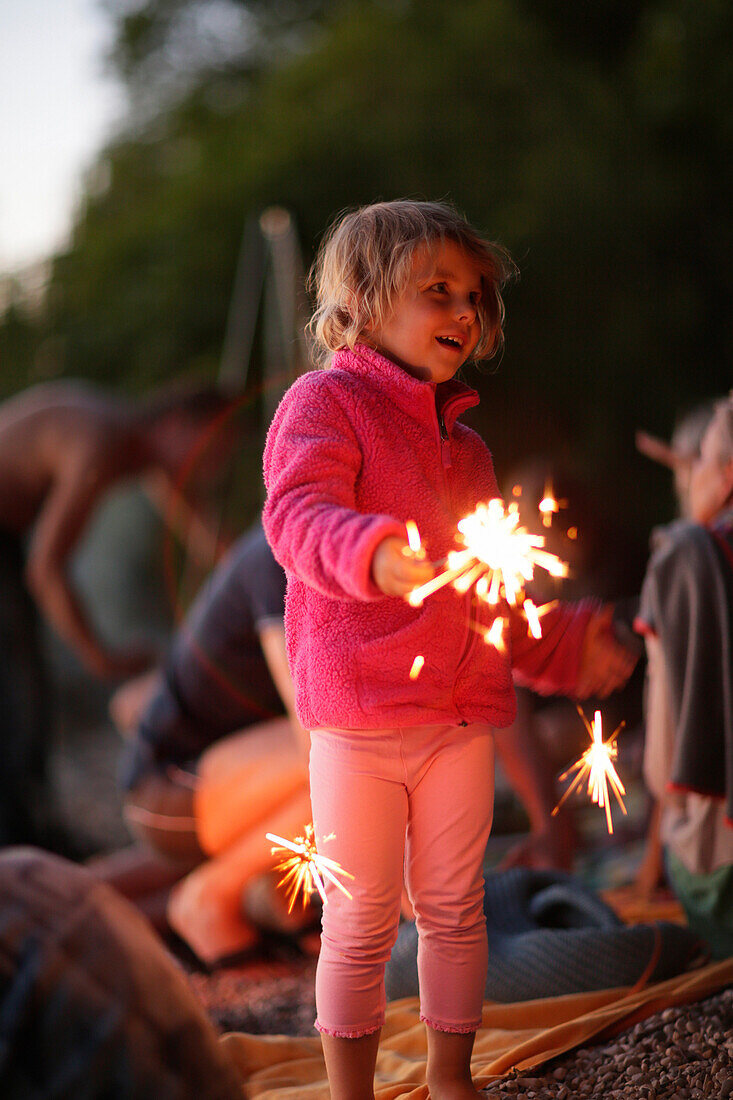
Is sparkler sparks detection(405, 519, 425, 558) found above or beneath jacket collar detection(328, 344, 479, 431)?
beneath

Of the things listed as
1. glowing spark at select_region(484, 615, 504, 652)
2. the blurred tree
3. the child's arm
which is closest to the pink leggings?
glowing spark at select_region(484, 615, 504, 652)

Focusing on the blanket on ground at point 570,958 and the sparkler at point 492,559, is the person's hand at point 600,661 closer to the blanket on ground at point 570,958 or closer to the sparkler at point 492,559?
the sparkler at point 492,559

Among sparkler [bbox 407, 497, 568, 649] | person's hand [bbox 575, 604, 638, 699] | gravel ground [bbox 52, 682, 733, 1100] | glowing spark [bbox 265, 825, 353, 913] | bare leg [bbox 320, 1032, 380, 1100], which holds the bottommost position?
gravel ground [bbox 52, 682, 733, 1100]

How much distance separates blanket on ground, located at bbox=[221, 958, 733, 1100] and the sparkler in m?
0.71

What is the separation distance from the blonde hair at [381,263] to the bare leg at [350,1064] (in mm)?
876

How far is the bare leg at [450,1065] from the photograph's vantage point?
126 centimetres

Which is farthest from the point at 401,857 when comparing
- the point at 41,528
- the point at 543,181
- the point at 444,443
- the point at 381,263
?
the point at 543,181

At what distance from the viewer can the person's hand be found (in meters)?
1.37

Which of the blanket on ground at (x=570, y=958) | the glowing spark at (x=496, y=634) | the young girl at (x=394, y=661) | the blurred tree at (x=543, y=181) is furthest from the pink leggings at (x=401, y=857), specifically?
the blurred tree at (x=543, y=181)

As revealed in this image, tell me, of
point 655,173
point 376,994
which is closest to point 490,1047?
point 376,994

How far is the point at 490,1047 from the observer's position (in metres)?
1.59

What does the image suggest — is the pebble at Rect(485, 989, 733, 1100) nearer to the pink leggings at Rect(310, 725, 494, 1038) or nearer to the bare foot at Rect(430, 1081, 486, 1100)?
the bare foot at Rect(430, 1081, 486, 1100)

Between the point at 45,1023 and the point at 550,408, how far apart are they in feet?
15.7

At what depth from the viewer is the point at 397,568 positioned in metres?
1.00
